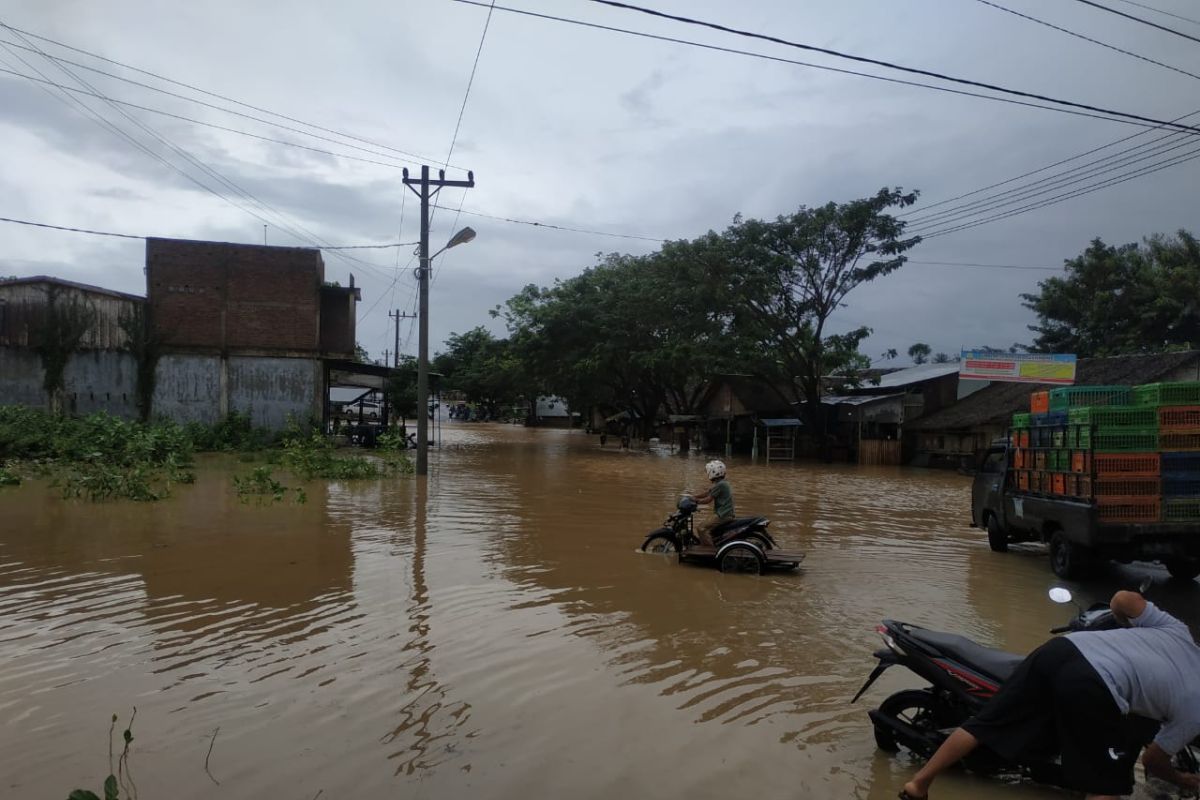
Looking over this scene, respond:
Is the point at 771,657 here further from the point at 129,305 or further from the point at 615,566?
the point at 129,305

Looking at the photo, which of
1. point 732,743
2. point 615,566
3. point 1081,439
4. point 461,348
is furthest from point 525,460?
point 461,348

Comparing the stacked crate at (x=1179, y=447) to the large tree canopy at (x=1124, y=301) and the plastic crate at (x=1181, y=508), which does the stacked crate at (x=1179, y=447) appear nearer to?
the plastic crate at (x=1181, y=508)

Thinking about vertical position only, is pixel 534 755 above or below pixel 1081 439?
below

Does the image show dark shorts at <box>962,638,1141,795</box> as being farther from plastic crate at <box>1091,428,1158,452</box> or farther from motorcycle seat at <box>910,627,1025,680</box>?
plastic crate at <box>1091,428,1158,452</box>

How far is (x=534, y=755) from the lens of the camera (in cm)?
432

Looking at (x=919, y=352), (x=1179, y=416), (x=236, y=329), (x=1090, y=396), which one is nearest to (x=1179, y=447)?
(x=1179, y=416)

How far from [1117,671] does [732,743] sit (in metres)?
2.02

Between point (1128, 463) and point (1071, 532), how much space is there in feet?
3.16

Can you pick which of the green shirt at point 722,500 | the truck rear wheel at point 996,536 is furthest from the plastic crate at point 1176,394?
the green shirt at point 722,500

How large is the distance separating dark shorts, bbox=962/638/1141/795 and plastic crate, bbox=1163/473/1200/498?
6.29 metres

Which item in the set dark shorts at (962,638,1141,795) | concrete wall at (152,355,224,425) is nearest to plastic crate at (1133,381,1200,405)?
dark shorts at (962,638,1141,795)

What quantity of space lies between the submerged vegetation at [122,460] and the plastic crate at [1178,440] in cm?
1278

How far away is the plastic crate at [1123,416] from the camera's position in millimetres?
8602

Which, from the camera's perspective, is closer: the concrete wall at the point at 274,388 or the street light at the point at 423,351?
the street light at the point at 423,351
